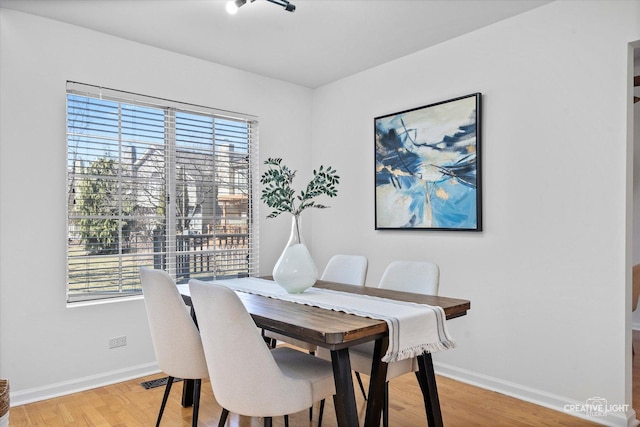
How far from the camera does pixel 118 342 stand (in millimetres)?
3324

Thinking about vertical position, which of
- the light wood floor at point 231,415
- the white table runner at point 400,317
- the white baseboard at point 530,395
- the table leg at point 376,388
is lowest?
the light wood floor at point 231,415

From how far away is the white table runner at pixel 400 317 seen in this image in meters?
1.86

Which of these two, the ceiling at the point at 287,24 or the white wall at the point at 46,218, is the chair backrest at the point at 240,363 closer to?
the white wall at the point at 46,218

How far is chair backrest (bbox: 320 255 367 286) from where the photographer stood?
3.08 meters

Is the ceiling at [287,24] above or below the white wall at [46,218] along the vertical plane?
above

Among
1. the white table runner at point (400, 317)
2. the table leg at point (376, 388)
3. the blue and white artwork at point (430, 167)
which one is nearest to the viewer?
the white table runner at point (400, 317)

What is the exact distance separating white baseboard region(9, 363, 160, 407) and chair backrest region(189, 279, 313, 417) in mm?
1821

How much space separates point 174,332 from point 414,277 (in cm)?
139

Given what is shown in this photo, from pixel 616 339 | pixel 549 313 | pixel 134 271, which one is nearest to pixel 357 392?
pixel 549 313

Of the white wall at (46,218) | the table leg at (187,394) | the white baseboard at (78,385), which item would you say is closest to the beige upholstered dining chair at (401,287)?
the table leg at (187,394)

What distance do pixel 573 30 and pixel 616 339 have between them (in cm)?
183

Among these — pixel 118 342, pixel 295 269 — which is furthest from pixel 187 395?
pixel 295 269

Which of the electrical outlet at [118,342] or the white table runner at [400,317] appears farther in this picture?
the electrical outlet at [118,342]

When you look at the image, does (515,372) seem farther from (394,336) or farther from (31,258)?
(31,258)
